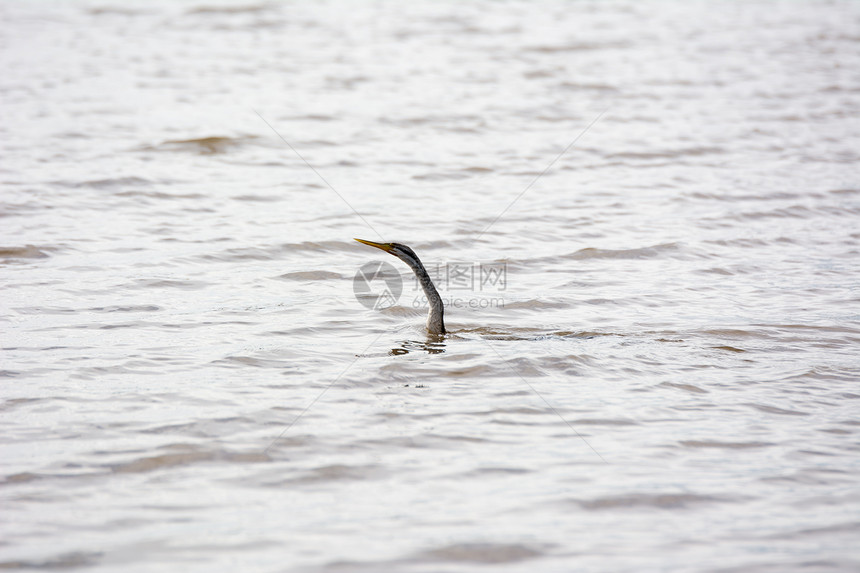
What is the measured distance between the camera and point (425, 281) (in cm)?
659

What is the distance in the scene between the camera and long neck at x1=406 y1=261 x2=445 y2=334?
6510 millimetres

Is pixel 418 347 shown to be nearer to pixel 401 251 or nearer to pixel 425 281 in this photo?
pixel 425 281

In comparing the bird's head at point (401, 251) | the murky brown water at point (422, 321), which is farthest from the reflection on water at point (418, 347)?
the bird's head at point (401, 251)

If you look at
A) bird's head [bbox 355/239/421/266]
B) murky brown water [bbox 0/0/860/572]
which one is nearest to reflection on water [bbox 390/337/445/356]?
murky brown water [bbox 0/0/860/572]

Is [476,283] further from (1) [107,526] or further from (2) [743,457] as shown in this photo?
(1) [107,526]

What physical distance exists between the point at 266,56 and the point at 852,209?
12849mm

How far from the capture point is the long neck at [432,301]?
6.51 m

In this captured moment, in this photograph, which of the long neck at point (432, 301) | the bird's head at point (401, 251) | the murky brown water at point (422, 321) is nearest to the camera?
the murky brown water at point (422, 321)

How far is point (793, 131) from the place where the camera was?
46.9 ft

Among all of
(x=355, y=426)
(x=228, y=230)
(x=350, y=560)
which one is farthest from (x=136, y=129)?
(x=350, y=560)

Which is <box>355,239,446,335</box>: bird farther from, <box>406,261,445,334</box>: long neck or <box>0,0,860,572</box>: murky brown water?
<box>0,0,860,572</box>: murky brown water

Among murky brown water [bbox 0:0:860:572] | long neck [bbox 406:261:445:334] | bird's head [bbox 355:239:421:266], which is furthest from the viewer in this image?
long neck [bbox 406:261:445:334]

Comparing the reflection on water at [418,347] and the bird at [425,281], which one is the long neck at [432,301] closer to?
the bird at [425,281]

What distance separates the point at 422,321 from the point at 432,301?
769mm
